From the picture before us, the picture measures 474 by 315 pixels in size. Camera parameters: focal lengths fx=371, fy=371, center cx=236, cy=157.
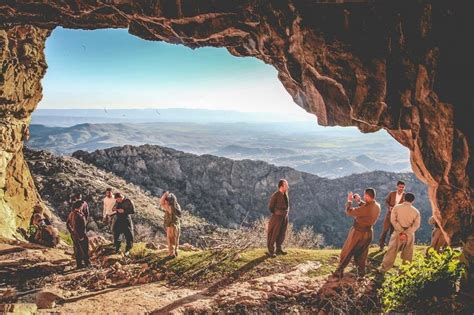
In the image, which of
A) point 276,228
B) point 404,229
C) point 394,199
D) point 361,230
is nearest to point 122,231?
point 276,228

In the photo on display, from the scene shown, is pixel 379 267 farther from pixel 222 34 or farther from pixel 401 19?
pixel 222 34

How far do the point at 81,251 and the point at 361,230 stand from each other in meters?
7.61

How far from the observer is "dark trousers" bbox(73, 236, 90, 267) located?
1047 centimetres

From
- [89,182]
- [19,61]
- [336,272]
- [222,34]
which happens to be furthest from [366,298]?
[89,182]

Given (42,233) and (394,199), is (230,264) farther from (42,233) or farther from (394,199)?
(42,233)

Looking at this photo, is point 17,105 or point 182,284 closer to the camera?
point 182,284

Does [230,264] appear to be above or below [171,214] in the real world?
below

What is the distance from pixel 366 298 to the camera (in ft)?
26.5

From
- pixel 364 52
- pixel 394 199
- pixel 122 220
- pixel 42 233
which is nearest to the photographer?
pixel 364 52

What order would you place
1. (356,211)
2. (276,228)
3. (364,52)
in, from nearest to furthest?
1. (364,52)
2. (356,211)
3. (276,228)

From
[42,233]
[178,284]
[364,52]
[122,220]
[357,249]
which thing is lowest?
[42,233]

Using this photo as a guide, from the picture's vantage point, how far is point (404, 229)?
890 cm

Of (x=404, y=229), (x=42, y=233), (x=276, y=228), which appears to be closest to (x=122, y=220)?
(x=42, y=233)

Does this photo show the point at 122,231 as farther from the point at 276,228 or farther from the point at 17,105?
the point at 17,105
